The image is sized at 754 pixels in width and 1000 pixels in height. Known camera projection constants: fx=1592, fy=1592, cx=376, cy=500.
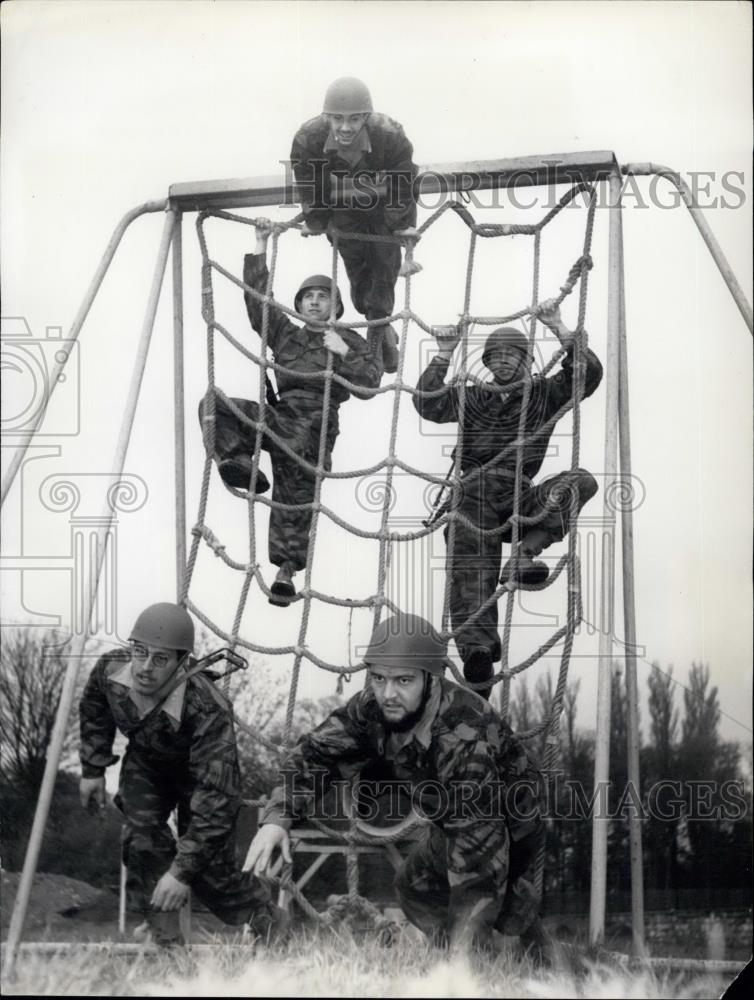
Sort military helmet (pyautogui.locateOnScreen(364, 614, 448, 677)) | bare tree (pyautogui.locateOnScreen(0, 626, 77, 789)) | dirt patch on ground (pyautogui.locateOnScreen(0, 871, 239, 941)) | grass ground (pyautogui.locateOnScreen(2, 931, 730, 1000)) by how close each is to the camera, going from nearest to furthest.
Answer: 1. grass ground (pyautogui.locateOnScreen(2, 931, 730, 1000))
2. military helmet (pyautogui.locateOnScreen(364, 614, 448, 677))
3. dirt patch on ground (pyautogui.locateOnScreen(0, 871, 239, 941))
4. bare tree (pyautogui.locateOnScreen(0, 626, 77, 789))

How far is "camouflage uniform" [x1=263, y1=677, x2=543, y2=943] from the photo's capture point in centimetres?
388

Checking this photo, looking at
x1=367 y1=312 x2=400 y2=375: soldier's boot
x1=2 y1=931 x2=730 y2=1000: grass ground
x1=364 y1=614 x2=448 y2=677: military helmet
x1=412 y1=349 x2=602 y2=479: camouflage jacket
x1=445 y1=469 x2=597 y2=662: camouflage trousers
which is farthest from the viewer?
x1=367 y1=312 x2=400 y2=375: soldier's boot

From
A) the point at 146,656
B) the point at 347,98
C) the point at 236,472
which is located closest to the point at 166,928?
the point at 146,656

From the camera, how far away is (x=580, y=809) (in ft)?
13.5

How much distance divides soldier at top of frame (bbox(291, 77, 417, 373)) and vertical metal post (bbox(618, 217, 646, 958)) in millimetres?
634

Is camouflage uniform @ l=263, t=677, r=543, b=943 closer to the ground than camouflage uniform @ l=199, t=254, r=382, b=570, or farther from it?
closer to the ground

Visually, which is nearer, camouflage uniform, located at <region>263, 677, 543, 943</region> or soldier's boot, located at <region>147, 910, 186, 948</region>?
camouflage uniform, located at <region>263, 677, 543, 943</region>

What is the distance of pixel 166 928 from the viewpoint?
4.05 m

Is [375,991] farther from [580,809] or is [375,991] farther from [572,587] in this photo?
[572,587]

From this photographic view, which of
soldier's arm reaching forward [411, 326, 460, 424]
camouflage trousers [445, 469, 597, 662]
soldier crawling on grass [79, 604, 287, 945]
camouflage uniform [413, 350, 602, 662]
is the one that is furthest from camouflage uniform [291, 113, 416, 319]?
soldier crawling on grass [79, 604, 287, 945]

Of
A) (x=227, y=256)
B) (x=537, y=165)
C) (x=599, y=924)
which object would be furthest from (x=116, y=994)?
(x=537, y=165)

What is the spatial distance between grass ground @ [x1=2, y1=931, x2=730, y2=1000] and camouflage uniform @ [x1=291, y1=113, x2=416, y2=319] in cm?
184

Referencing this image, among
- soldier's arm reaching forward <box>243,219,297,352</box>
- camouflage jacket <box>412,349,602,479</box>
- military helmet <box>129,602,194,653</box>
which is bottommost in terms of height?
military helmet <box>129,602,194,653</box>

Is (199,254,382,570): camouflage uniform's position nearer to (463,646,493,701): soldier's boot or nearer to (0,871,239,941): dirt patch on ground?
(463,646,493,701): soldier's boot
